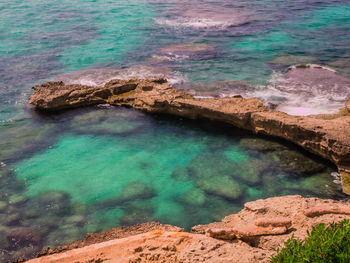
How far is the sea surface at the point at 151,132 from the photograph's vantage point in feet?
29.4

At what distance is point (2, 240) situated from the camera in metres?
8.18

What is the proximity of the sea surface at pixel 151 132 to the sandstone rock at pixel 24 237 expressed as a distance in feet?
0.07

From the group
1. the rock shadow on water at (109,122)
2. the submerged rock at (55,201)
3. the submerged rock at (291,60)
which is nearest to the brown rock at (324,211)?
the submerged rock at (55,201)

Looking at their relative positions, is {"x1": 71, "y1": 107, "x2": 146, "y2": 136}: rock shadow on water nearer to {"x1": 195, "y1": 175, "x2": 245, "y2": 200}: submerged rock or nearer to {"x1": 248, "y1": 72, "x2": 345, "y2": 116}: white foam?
{"x1": 195, "y1": 175, "x2": 245, "y2": 200}: submerged rock

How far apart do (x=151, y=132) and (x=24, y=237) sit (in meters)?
5.16

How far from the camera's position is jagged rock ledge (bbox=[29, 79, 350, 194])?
9.66m

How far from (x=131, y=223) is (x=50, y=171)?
3.31 m

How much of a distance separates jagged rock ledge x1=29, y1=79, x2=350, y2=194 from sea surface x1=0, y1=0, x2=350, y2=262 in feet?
1.13

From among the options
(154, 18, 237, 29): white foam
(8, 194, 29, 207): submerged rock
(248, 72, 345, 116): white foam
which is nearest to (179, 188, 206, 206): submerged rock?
(8, 194, 29, 207): submerged rock

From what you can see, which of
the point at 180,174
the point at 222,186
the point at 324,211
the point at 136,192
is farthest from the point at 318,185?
the point at 136,192

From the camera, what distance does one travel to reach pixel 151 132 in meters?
12.1

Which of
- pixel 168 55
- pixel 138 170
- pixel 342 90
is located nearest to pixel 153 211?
pixel 138 170

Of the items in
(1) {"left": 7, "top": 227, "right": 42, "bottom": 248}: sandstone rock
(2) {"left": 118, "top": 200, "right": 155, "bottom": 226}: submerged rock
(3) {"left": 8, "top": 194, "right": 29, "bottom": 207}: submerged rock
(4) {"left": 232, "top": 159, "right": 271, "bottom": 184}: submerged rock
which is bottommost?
(1) {"left": 7, "top": 227, "right": 42, "bottom": 248}: sandstone rock

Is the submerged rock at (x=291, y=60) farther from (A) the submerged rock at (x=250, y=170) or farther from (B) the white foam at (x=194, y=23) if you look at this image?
(A) the submerged rock at (x=250, y=170)
